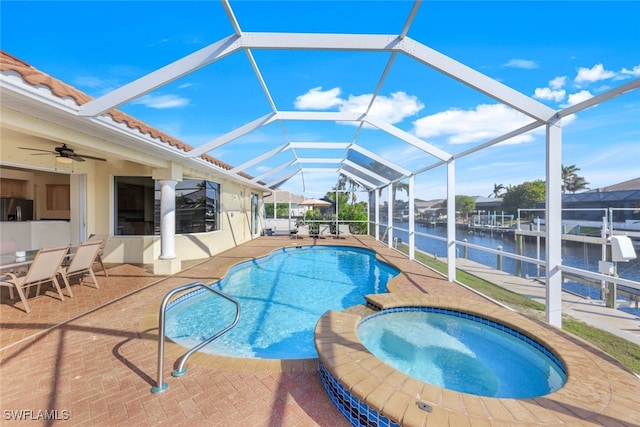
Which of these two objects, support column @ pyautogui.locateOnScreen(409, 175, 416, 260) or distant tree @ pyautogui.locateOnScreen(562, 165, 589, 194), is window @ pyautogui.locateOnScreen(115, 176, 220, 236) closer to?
support column @ pyautogui.locateOnScreen(409, 175, 416, 260)

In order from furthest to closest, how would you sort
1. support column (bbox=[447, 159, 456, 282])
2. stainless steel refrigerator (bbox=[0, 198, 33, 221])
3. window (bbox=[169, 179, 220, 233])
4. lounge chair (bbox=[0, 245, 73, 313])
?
window (bbox=[169, 179, 220, 233]) → stainless steel refrigerator (bbox=[0, 198, 33, 221]) → support column (bbox=[447, 159, 456, 282]) → lounge chair (bbox=[0, 245, 73, 313])

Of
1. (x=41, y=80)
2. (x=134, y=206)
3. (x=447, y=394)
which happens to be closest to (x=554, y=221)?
(x=447, y=394)

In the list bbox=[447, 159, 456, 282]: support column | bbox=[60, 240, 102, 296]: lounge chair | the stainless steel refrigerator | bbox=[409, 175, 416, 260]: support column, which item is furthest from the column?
bbox=[409, 175, 416, 260]: support column

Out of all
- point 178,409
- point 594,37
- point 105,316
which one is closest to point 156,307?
point 105,316

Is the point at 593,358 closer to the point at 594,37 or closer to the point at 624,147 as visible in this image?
the point at 624,147

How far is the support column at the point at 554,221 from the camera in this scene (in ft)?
12.7

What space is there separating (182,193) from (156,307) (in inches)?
202

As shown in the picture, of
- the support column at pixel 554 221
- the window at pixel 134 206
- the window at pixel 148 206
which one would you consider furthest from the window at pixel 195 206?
the support column at pixel 554 221

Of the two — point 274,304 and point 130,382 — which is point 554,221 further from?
point 130,382

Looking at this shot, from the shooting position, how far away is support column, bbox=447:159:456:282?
6.80 meters

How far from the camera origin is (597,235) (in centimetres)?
515

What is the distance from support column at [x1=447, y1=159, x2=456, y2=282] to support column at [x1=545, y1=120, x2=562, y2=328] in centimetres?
285

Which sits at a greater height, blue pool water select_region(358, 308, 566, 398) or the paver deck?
the paver deck

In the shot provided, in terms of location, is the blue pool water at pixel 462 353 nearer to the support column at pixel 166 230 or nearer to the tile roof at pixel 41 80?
the tile roof at pixel 41 80
